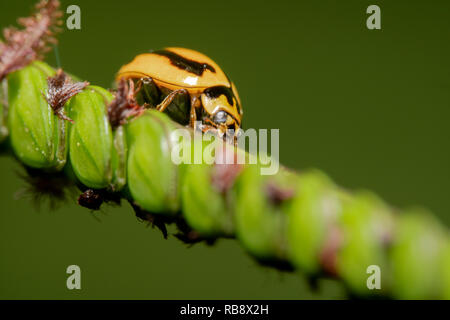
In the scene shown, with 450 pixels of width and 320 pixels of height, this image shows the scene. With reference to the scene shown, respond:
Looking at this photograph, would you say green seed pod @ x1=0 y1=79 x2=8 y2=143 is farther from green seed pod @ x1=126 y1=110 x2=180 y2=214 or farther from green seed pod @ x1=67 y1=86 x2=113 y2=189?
green seed pod @ x1=126 y1=110 x2=180 y2=214

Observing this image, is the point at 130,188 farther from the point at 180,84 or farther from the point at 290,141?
the point at 290,141

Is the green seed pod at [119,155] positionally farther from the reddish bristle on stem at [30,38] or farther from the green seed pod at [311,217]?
the green seed pod at [311,217]

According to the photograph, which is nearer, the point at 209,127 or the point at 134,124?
the point at 134,124

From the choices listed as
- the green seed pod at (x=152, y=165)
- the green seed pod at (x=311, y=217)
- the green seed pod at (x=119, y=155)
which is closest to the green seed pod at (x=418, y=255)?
the green seed pod at (x=311, y=217)

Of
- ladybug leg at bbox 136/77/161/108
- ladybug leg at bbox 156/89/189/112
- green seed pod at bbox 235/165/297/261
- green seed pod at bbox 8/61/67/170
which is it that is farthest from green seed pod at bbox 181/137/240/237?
ladybug leg at bbox 136/77/161/108

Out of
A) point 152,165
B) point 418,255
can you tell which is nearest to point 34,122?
point 152,165

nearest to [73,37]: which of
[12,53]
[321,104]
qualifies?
[321,104]
